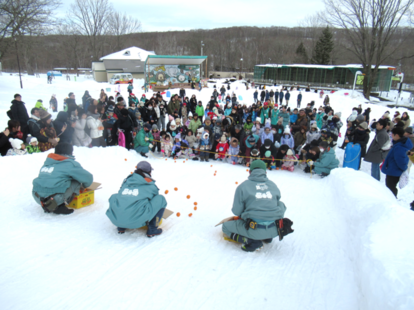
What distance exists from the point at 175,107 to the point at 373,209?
10.8m

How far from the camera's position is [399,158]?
554cm

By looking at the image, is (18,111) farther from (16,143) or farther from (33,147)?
(33,147)

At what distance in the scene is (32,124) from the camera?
696 centimetres

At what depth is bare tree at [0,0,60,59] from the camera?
17.8 m

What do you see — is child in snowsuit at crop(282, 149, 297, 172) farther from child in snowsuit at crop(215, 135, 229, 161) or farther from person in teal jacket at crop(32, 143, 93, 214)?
person in teal jacket at crop(32, 143, 93, 214)

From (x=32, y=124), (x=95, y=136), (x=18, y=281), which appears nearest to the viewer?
(x=18, y=281)

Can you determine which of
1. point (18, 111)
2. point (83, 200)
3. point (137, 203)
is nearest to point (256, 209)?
point (137, 203)

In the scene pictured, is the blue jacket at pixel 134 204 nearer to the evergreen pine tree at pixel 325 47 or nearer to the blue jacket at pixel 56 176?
the blue jacket at pixel 56 176

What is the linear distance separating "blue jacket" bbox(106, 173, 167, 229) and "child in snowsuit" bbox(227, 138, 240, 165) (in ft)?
17.4

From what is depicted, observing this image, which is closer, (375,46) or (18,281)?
(18,281)

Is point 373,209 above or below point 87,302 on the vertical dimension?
above

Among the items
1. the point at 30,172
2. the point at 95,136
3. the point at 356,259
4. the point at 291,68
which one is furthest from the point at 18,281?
the point at 291,68

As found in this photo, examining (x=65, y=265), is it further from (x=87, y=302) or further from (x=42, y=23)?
(x=42, y=23)

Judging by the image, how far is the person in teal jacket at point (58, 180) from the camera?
4.03 metres
